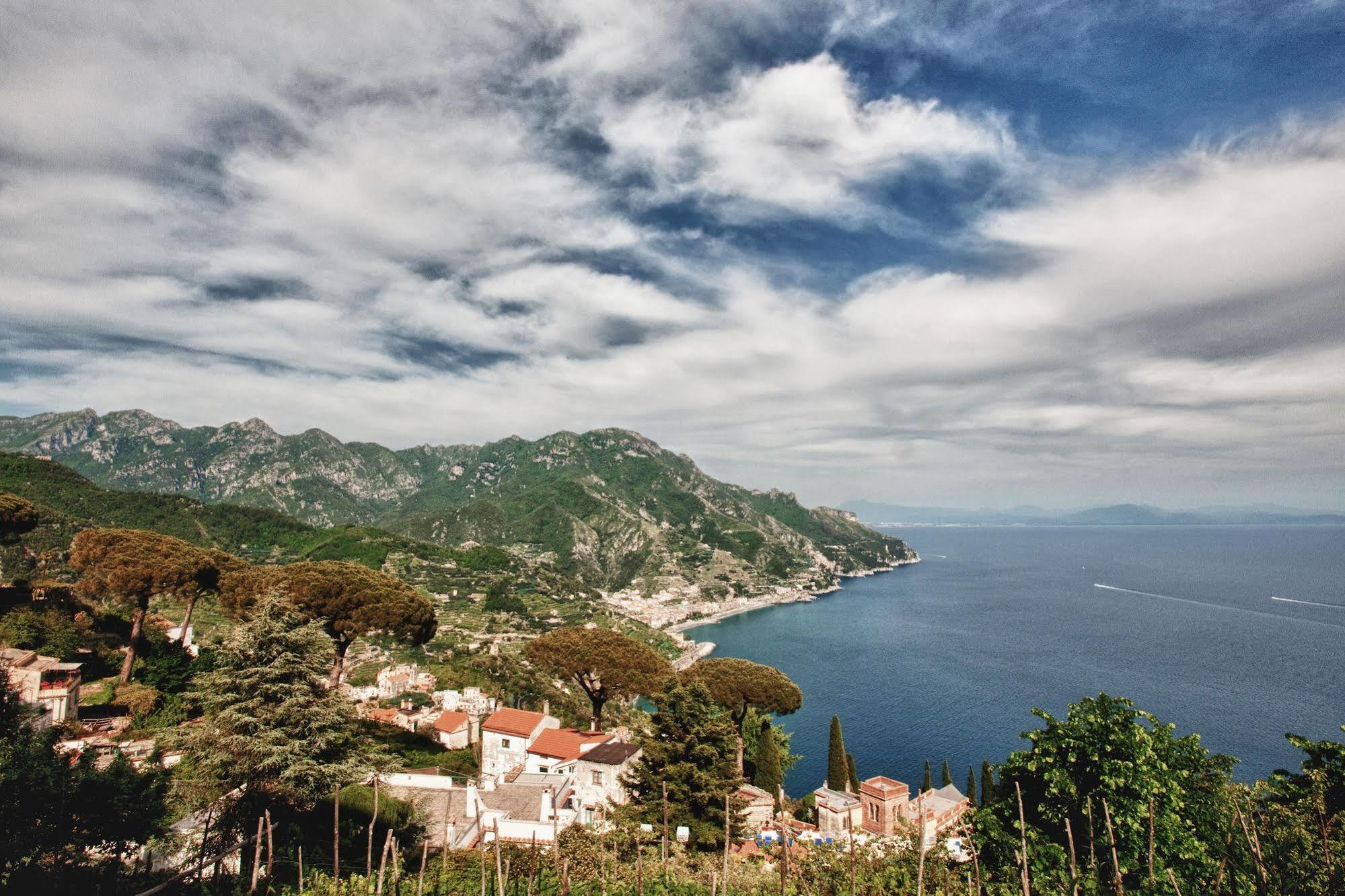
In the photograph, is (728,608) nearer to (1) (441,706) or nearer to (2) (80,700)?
(1) (441,706)

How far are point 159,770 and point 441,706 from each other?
35.6 m

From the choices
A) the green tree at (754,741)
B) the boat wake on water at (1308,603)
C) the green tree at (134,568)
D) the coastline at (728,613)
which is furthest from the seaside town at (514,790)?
the boat wake on water at (1308,603)

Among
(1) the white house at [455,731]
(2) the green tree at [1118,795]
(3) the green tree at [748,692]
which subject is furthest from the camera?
(3) the green tree at [748,692]

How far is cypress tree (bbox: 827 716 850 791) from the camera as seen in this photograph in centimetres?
4106

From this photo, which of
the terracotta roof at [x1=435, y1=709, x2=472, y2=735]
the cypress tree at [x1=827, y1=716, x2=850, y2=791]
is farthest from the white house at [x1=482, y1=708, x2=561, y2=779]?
the cypress tree at [x1=827, y1=716, x2=850, y2=791]

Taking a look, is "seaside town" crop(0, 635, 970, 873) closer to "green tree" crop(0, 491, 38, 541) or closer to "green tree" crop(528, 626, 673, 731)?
"green tree" crop(528, 626, 673, 731)

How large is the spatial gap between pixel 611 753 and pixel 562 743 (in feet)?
10.7

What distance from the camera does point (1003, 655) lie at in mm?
95562

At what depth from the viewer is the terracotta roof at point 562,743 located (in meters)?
27.5

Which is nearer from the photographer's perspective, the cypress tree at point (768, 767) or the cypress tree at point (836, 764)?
the cypress tree at point (768, 767)

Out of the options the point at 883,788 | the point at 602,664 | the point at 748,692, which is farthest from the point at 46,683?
the point at 883,788

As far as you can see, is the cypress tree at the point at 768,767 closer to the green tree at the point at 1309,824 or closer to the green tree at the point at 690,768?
the green tree at the point at 690,768

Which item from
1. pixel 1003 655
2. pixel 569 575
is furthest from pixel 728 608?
pixel 1003 655

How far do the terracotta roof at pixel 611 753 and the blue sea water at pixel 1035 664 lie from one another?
3333 cm
